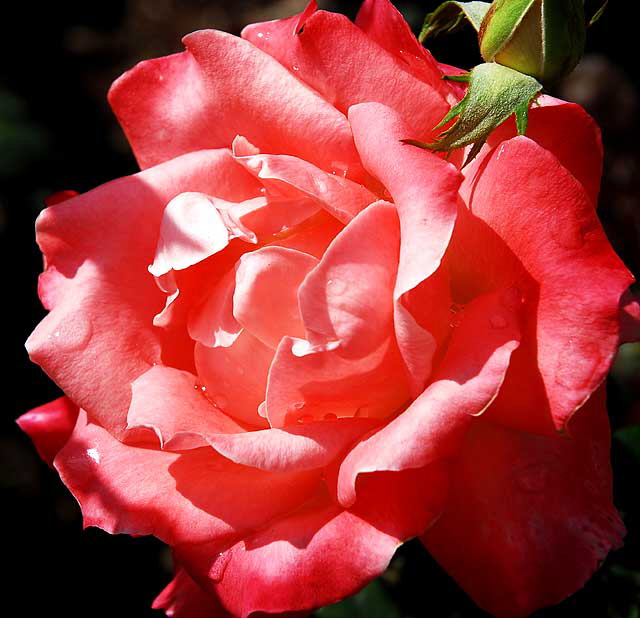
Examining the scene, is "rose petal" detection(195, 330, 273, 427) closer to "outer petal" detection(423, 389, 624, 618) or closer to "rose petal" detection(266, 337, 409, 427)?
"rose petal" detection(266, 337, 409, 427)

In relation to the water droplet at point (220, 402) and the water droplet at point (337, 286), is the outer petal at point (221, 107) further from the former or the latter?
the water droplet at point (220, 402)

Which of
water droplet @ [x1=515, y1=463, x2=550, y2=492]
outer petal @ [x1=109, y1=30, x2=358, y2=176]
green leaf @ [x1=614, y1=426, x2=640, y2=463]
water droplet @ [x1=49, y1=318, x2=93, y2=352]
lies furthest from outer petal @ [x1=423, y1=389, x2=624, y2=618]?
green leaf @ [x1=614, y1=426, x2=640, y2=463]

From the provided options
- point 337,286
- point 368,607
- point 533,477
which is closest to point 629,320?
point 533,477

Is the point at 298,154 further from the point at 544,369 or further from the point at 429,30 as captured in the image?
the point at 544,369

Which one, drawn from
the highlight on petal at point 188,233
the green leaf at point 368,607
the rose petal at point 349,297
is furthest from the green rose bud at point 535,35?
the green leaf at point 368,607

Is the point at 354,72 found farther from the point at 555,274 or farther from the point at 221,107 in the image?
the point at 555,274

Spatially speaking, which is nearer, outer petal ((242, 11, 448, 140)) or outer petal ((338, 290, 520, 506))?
outer petal ((338, 290, 520, 506))
